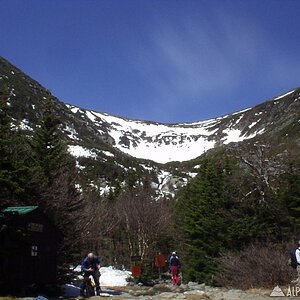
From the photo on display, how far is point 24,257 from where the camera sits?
56.5 ft

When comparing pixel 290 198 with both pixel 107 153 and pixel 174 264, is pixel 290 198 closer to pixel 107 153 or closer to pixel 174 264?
pixel 174 264

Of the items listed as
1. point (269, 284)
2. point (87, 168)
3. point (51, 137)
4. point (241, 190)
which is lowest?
point (269, 284)

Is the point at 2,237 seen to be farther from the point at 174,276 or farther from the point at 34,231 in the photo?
the point at 174,276

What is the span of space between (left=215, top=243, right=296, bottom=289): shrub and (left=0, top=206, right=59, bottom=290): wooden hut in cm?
861

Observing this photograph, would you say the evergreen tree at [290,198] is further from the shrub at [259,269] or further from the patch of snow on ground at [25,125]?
the patch of snow on ground at [25,125]

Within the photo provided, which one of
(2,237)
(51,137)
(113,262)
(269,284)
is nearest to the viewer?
(2,237)

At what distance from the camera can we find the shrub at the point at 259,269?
1939 centimetres

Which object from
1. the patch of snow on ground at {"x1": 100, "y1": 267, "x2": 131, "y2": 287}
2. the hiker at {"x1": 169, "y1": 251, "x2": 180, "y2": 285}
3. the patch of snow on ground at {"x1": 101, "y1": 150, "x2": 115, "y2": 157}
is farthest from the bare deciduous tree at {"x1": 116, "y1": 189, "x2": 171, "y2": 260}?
the patch of snow on ground at {"x1": 101, "y1": 150, "x2": 115, "y2": 157}

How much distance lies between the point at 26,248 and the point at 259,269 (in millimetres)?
10084

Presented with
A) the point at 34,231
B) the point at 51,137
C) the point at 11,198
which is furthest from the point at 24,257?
the point at 51,137

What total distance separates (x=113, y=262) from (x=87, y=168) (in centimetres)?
6484

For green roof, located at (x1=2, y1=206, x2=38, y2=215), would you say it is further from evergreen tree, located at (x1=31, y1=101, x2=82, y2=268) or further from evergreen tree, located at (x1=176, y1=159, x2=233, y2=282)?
evergreen tree, located at (x1=176, y1=159, x2=233, y2=282)

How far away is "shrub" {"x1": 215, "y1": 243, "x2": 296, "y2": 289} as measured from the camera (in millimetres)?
19391

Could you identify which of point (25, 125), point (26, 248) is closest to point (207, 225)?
point (26, 248)
